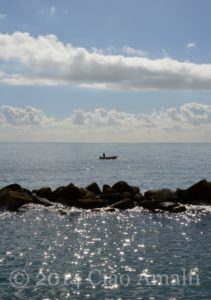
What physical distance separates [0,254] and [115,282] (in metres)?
8.11

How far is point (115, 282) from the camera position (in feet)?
69.2

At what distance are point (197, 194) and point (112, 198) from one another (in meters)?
8.77

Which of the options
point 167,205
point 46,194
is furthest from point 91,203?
point 167,205

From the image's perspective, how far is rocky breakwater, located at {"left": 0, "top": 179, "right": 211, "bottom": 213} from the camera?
41.8 meters

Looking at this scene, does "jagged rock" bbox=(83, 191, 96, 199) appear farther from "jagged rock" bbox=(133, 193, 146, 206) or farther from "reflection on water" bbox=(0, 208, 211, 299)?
"reflection on water" bbox=(0, 208, 211, 299)

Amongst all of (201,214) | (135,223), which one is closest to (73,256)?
(135,223)

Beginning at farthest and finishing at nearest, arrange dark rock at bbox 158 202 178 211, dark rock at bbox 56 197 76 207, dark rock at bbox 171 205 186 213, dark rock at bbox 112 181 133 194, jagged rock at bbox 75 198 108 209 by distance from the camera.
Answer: dark rock at bbox 112 181 133 194
dark rock at bbox 56 197 76 207
jagged rock at bbox 75 198 108 209
dark rock at bbox 158 202 178 211
dark rock at bbox 171 205 186 213

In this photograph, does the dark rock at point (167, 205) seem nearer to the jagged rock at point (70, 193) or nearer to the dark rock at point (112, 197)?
the dark rock at point (112, 197)

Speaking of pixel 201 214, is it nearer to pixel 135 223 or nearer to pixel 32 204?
pixel 135 223

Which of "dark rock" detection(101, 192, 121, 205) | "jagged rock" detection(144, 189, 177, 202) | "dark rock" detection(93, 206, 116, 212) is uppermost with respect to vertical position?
"jagged rock" detection(144, 189, 177, 202)

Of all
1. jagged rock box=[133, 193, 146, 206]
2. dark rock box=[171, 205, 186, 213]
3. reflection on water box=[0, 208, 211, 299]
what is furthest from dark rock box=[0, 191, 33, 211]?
dark rock box=[171, 205, 186, 213]

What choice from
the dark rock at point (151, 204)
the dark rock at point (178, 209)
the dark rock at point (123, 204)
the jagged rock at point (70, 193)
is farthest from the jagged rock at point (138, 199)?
the jagged rock at point (70, 193)

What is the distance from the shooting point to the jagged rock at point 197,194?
4431cm

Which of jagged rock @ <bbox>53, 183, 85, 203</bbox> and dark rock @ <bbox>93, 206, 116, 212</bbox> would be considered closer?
dark rock @ <bbox>93, 206, 116, 212</bbox>
